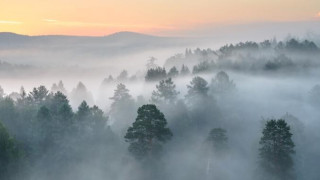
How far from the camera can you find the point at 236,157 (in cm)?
7444

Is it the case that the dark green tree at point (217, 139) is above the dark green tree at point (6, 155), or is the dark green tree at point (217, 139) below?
above

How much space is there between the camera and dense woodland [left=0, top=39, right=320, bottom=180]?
59.0 m

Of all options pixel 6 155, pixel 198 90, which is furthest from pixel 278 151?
pixel 198 90

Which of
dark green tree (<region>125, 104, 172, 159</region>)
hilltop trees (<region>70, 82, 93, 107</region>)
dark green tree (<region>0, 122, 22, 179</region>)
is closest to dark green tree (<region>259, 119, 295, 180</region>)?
dark green tree (<region>125, 104, 172, 159</region>)

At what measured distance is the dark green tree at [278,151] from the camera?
181ft

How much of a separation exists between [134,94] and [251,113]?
1721 inches

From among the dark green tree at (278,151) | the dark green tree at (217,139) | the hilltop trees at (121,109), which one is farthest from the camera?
the hilltop trees at (121,109)

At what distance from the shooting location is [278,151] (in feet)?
181

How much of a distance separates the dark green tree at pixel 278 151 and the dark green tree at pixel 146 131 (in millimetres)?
12340

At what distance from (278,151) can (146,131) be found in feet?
50.9

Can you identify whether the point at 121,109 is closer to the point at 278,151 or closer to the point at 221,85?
the point at 221,85

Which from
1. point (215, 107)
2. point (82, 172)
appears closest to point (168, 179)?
point (82, 172)

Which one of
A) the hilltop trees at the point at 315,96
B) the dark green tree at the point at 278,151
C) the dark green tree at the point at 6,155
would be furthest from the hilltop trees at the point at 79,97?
the dark green tree at the point at 278,151

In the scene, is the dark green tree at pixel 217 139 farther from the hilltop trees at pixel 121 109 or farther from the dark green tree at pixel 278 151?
the hilltop trees at pixel 121 109
